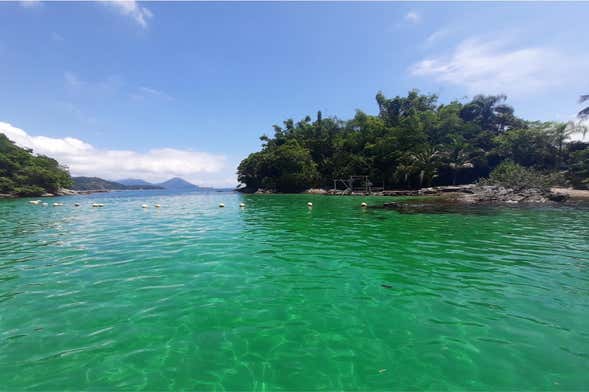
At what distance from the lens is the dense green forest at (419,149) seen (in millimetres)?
50594

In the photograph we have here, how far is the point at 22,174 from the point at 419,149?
10221 centimetres

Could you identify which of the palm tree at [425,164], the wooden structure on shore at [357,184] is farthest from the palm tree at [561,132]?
the wooden structure on shore at [357,184]

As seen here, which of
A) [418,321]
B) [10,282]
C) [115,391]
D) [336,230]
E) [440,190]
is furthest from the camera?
[440,190]

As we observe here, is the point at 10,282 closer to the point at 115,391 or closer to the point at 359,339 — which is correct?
the point at 115,391

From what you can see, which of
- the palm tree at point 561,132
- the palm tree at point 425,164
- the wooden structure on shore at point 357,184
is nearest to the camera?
the palm tree at point 561,132

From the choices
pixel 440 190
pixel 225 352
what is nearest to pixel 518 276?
pixel 225 352

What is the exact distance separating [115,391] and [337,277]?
521 cm

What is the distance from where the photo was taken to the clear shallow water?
333cm

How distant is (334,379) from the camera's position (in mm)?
3240

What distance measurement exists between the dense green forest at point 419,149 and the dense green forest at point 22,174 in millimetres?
53328

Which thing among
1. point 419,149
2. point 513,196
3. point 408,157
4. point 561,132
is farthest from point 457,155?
point 513,196

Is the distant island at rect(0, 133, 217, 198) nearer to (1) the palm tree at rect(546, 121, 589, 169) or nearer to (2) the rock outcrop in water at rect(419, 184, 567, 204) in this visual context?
(2) the rock outcrop in water at rect(419, 184, 567, 204)

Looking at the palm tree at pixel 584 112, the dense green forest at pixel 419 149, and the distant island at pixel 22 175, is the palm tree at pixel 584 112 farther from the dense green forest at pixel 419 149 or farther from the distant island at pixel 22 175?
the distant island at pixel 22 175

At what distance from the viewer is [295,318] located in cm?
478
